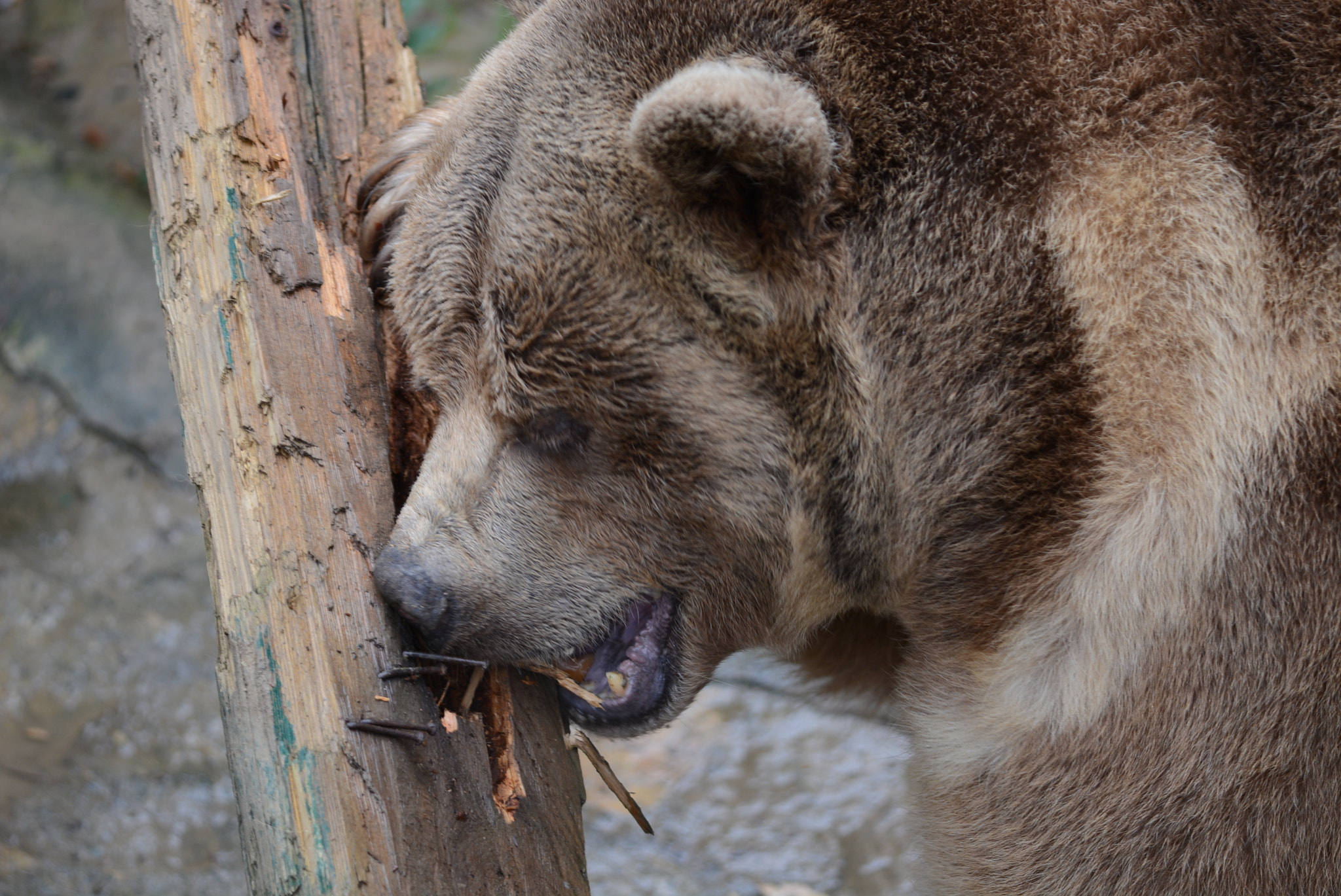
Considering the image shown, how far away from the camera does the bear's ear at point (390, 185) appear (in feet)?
9.32

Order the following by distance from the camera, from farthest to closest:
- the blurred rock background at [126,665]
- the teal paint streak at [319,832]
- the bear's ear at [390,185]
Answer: the blurred rock background at [126,665] → the bear's ear at [390,185] → the teal paint streak at [319,832]

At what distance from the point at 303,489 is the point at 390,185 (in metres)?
1.03

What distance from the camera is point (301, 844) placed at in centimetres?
189

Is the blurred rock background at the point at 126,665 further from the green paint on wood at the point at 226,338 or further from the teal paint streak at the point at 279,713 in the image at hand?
the green paint on wood at the point at 226,338

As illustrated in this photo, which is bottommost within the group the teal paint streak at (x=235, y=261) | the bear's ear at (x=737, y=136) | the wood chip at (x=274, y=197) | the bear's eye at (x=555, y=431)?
the bear's eye at (x=555, y=431)

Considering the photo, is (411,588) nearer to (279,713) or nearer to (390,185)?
(279,713)

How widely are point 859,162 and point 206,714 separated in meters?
3.95

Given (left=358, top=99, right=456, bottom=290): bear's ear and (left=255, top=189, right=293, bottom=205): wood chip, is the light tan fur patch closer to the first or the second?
(left=358, top=99, right=456, bottom=290): bear's ear

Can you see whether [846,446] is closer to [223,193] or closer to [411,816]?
[411,816]

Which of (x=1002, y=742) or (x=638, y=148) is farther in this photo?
(x=1002, y=742)

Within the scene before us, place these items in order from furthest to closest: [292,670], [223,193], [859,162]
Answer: [223,193] → [859,162] → [292,670]

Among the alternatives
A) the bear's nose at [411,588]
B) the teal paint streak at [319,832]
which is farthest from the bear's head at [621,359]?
the teal paint streak at [319,832]

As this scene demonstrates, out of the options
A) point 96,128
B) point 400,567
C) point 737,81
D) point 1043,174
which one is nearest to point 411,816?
point 400,567

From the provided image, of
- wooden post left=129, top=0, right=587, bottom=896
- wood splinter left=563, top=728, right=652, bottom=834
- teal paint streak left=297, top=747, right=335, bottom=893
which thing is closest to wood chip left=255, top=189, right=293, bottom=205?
wooden post left=129, top=0, right=587, bottom=896
